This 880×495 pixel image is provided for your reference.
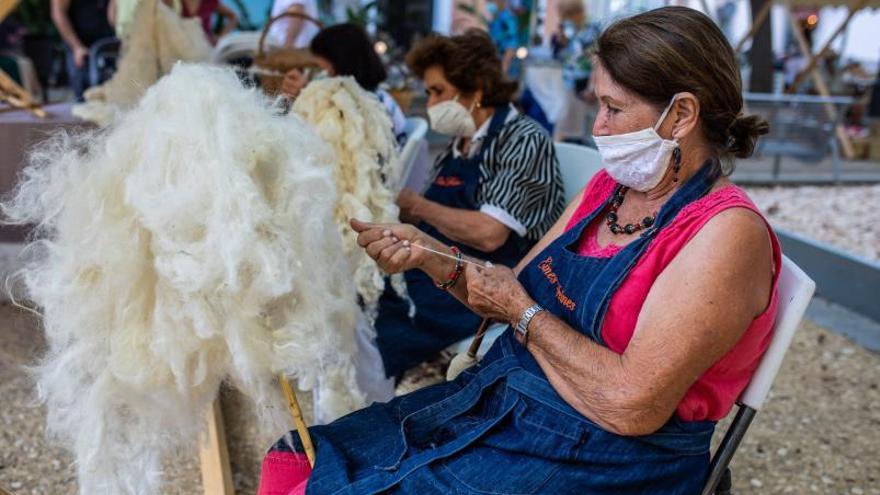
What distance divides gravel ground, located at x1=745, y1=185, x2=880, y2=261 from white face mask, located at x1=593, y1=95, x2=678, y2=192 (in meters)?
5.11

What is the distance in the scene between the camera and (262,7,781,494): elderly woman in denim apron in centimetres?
137

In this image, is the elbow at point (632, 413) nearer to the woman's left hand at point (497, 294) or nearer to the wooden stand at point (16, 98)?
the woman's left hand at point (497, 294)

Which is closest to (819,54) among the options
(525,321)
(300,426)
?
(525,321)

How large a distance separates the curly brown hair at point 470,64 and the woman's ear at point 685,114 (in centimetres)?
132

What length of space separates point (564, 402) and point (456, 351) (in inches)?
40.6

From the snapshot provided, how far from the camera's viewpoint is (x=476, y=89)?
2.82m

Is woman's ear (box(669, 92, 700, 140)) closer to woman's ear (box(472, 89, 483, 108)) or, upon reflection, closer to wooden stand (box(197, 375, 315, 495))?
woman's ear (box(472, 89, 483, 108))

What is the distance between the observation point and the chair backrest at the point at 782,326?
148cm

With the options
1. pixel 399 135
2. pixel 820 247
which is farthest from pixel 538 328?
pixel 820 247

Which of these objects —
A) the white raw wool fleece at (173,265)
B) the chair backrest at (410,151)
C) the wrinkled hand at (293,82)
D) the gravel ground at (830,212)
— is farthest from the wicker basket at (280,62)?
the gravel ground at (830,212)

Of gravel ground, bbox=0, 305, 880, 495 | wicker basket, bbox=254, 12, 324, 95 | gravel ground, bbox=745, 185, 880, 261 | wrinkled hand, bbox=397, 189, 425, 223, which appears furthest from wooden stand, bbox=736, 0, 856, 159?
wrinkled hand, bbox=397, 189, 425, 223

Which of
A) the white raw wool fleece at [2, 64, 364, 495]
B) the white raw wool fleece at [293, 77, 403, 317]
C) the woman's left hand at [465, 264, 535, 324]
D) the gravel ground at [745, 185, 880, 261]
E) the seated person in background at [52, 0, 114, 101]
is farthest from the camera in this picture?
the gravel ground at [745, 185, 880, 261]

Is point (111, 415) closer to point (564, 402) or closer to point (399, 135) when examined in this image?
point (564, 402)

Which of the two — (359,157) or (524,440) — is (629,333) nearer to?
(524,440)
